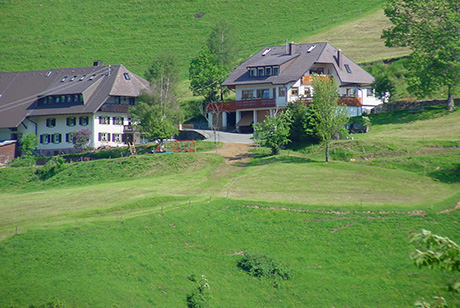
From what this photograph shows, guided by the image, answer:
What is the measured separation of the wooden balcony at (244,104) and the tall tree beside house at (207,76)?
7.07 m

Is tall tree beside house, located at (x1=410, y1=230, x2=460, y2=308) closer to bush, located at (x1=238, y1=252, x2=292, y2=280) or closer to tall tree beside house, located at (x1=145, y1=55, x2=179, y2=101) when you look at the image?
bush, located at (x1=238, y1=252, x2=292, y2=280)

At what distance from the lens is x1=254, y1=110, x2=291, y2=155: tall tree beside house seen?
6988 cm

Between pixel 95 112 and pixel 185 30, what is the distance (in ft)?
260

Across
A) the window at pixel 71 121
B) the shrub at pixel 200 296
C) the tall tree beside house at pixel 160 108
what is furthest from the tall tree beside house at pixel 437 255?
the window at pixel 71 121

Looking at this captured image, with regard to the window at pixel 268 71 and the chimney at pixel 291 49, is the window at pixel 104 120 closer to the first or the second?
the window at pixel 268 71

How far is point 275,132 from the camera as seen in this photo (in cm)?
7012

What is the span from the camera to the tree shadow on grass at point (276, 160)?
66438 millimetres

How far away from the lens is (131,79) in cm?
9394

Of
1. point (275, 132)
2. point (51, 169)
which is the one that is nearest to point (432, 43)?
point (275, 132)

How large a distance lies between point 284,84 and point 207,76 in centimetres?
1893

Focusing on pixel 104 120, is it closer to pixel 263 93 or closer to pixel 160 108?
pixel 160 108

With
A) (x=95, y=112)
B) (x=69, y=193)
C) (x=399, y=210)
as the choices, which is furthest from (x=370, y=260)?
(x=95, y=112)

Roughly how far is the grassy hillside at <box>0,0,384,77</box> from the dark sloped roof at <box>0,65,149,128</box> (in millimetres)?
38842

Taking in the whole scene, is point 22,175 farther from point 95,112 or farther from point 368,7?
point 368,7
